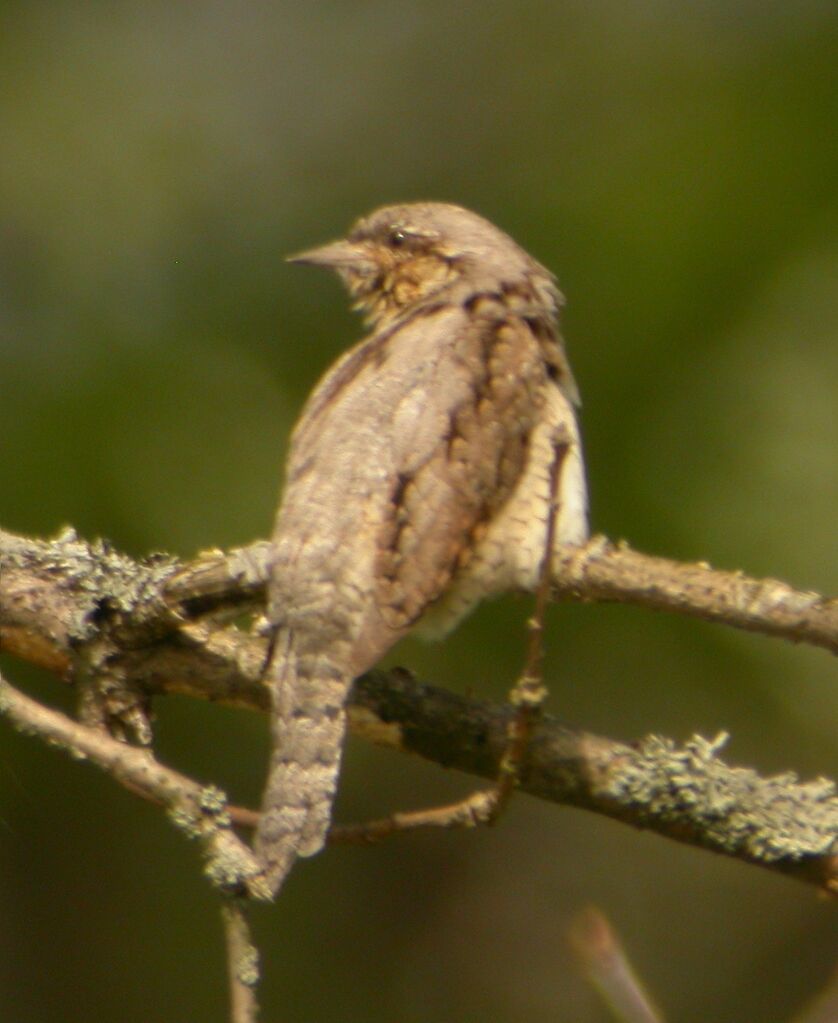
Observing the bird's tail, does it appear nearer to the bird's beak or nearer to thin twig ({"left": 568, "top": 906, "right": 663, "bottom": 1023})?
thin twig ({"left": 568, "top": 906, "right": 663, "bottom": 1023})

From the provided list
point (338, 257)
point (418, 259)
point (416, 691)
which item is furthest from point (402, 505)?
point (338, 257)

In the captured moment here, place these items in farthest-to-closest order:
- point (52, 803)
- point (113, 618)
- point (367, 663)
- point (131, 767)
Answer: point (52, 803) < point (113, 618) < point (367, 663) < point (131, 767)

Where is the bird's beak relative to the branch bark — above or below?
above

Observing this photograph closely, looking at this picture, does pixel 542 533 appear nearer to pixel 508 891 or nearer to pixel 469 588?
pixel 469 588

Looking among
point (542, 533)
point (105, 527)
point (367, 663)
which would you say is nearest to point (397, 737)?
point (367, 663)

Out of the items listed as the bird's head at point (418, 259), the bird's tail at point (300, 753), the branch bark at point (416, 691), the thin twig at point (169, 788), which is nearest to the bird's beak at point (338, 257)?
the bird's head at point (418, 259)

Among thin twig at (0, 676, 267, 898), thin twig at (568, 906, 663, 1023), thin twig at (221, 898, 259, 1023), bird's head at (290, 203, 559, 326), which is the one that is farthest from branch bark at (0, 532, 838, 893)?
bird's head at (290, 203, 559, 326)

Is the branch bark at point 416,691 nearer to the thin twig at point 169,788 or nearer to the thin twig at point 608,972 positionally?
the thin twig at point 608,972
